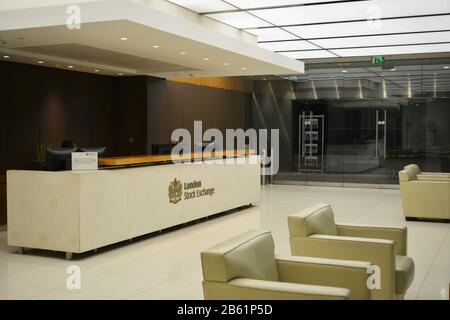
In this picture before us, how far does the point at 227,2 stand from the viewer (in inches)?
351

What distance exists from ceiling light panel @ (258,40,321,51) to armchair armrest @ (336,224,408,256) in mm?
7696

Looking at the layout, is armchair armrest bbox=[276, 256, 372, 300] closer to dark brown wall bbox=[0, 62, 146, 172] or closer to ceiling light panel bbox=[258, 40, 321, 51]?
dark brown wall bbox=[0, 62, 146, 172]

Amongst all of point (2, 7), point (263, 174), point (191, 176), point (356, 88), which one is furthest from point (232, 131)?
point (2, 7)

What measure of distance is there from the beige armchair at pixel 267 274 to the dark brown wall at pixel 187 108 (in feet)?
28.8

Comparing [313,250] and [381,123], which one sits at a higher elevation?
[381,123]

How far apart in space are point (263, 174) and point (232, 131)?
159cm

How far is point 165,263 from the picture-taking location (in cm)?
668

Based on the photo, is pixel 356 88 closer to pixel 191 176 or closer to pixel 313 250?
pixel 191 176

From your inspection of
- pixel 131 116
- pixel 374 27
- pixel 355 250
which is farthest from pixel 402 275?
pixel 131 116

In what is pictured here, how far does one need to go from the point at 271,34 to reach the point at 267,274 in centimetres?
856

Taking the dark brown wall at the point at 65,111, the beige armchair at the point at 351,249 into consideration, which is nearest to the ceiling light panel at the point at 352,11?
the dark brown wall at the point at 65,111

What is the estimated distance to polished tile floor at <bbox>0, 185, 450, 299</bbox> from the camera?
17.9 ft
